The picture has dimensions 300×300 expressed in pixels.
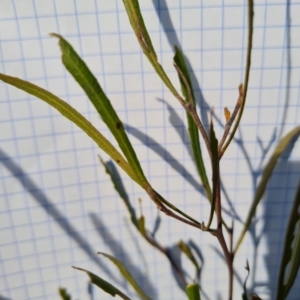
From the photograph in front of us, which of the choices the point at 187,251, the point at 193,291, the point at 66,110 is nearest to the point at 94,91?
the point at 66,110

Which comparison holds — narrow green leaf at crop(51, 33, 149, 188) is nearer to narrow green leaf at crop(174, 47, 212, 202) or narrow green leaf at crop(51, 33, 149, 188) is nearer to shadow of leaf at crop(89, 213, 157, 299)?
narrow green leaf at crop(174, 47, 212, 202)

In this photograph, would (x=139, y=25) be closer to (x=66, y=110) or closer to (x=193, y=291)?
(x=66, y=110)

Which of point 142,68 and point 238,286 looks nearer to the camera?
point 142,68

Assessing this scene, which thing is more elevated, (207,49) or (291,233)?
(207,49)

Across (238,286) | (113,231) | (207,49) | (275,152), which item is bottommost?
(238,286)

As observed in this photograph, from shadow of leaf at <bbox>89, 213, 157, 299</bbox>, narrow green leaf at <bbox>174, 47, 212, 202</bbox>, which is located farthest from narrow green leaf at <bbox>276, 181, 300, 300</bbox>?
shadow of leaf at <bbox>89, 213, 157, 299</bbox>

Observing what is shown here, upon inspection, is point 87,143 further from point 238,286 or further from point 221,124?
point 238,286

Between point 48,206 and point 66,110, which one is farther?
point 48,206

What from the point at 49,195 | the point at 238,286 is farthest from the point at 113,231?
the point at 238,286
